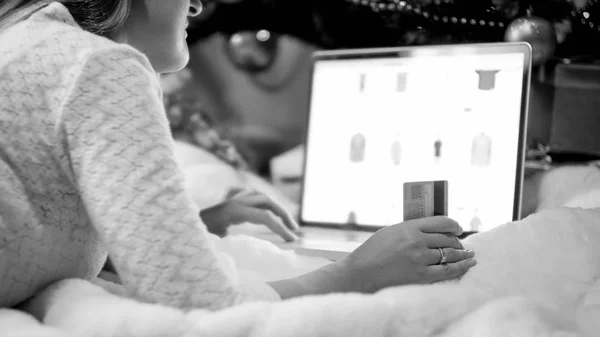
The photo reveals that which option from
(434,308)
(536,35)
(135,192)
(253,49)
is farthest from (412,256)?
(253,49)

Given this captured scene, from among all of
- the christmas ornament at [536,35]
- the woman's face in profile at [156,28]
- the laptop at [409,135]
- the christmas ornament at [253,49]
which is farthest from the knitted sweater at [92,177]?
the christmas ornament at [253,49]

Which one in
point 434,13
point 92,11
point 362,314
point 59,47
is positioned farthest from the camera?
point 434,13

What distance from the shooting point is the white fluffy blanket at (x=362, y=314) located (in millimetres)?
450

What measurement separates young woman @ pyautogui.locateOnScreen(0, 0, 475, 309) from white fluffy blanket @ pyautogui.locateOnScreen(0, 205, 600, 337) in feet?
0.10

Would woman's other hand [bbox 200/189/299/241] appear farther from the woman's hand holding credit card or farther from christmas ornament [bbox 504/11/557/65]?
christmas ornament [bbox 504/11/557/65]

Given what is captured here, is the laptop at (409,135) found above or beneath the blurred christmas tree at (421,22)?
beneath

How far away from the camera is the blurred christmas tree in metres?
1.02

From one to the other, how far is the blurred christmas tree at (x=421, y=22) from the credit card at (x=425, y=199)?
0.46 meters

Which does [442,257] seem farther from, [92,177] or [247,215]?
[247,215]

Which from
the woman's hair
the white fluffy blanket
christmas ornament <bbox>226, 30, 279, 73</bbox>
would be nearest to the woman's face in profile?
the woman's hair

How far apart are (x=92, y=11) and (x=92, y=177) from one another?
0.77 feet

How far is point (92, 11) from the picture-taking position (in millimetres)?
Result: 668

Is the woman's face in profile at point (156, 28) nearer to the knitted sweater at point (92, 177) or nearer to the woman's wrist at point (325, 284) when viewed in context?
the knitted sweater at point (92, 177)

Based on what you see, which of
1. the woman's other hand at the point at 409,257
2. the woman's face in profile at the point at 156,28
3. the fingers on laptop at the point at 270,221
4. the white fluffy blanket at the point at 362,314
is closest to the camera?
the white fluffy blanket at the point at 362,314
